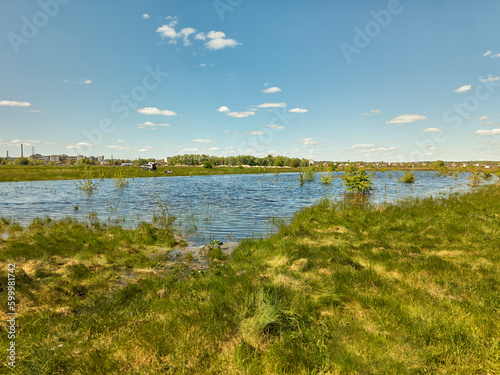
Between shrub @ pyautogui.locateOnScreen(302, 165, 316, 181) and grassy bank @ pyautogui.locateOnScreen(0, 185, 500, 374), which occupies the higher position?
shrub @ pyautogui.locateOnScreen(302, 165, 316, 181)

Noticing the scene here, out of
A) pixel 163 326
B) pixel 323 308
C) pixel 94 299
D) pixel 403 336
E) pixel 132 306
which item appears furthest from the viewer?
pixel 94 299

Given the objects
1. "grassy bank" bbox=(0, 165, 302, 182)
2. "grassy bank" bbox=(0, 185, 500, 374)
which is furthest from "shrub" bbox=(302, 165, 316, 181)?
"grassy bank" bbox=(0, 185, 500, 374)

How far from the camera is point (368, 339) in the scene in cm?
378

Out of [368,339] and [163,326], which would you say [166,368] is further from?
[368,339]

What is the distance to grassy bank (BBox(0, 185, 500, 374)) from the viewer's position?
Result: 11.4ft

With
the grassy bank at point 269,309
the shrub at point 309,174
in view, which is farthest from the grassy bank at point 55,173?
the shrub at point 309,174

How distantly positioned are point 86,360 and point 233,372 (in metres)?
2.26

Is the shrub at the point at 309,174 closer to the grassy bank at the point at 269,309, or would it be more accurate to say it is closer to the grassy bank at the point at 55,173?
the grassy bank at the point at 55,173

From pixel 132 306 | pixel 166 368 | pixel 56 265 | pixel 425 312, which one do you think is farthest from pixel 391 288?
pixel 56 265

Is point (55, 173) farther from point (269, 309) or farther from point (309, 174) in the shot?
point (269, 309)

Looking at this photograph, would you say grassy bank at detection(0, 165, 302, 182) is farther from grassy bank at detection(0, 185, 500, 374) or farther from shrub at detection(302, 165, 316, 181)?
shrub at detection(302, 165, 316, 181)

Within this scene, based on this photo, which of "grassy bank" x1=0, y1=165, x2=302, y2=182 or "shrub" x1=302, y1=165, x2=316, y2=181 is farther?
"shrub" x1=302, y1=165, x2=316, y2=181

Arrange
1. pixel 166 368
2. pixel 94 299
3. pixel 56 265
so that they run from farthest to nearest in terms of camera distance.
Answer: pixel 56 265, pixel 94 299, pixel 166 368

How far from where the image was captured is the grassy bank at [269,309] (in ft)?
11.4
